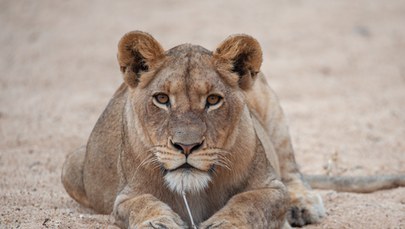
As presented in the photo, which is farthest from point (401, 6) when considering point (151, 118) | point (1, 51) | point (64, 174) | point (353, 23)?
point (151, 118)

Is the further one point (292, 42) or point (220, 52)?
point (292, 42)

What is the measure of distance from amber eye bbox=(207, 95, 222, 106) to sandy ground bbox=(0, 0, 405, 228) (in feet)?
3.32

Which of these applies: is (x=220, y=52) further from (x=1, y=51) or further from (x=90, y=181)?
(x=1, y=51)

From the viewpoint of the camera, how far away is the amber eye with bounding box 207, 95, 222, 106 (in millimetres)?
3764

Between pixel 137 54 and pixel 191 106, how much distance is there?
0.54 metres

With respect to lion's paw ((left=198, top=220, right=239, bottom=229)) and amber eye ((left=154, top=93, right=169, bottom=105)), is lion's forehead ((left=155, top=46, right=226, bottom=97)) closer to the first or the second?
amber eye ((left=154, top=93, right=169, bottom=105))

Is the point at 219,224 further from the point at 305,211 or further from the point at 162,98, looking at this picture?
the point at 305,211

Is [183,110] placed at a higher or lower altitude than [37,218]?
higher

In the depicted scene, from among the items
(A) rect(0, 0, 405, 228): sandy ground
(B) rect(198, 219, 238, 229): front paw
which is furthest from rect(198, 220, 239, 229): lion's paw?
(A) rect(0, 0, 405, 228): sandy ground

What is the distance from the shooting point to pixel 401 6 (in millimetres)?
13023

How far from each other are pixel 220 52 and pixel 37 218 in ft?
4.63

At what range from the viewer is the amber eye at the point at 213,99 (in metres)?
3.76

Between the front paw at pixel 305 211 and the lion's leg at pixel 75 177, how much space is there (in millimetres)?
1383

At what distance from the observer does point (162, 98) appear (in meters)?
3.79
